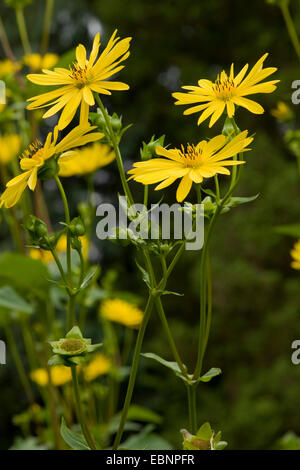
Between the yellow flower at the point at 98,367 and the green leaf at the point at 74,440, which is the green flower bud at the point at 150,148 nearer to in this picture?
the green leaf at the point at 74,440

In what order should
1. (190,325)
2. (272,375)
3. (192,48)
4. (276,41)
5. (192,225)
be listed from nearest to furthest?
(192,225)
(272,375)
(276,41)
(190,325)
(192,48)

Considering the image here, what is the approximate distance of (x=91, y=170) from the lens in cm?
69

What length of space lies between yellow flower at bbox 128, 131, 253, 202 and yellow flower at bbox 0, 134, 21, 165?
0.39 m

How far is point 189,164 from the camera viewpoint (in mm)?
300

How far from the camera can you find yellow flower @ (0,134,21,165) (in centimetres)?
66

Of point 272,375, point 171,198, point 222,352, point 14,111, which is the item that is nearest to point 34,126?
point 14,111

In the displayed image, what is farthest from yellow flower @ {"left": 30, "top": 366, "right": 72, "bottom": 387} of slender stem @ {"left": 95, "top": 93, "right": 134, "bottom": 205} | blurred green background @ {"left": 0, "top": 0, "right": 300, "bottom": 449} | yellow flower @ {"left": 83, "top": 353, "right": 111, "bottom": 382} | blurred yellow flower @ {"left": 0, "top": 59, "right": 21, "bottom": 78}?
blurred green background @ {"left": 0, "top": 0, "right": 300, "bottom": 449}

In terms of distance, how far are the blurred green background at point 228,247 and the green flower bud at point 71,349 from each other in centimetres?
148

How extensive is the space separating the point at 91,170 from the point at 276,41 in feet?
5.39

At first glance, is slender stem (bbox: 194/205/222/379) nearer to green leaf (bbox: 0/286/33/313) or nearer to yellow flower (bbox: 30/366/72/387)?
green leaf (bbox: 0/286/33/313)

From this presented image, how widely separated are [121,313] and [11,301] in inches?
15.4

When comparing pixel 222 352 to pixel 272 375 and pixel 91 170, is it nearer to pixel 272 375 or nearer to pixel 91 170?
pixel 272 375

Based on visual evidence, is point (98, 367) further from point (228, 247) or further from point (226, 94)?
point (228, 247)

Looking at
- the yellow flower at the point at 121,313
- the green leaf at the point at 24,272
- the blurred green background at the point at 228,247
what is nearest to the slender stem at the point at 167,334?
the green leaf at the point at 24,272
